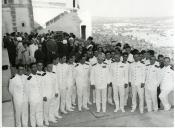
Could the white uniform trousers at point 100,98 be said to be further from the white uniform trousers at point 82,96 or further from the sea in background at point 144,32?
the sea in background at point 144,32

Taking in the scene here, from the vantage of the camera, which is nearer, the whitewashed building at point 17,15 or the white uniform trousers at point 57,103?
the white uniform trousers at point 57,103

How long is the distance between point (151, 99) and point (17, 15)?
2327cm

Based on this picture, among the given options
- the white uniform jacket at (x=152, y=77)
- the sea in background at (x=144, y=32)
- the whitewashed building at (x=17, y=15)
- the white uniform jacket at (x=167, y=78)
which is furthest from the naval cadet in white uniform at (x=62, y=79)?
the whitewashed building at (x=17, y=15)

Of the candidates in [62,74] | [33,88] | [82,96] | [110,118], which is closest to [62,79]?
[62,74]

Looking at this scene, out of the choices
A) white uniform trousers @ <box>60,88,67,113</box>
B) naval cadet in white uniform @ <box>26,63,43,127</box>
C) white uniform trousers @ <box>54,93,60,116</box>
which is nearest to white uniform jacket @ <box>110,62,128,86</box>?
white uniform trousers @ <box>60,88,67,113</box>

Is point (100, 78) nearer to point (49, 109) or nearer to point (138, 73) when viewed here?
point (138, 73)

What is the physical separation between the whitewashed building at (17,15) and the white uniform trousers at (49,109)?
70.9ft

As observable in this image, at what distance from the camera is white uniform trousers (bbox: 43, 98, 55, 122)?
306 inches

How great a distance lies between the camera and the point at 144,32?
13680 millimetres

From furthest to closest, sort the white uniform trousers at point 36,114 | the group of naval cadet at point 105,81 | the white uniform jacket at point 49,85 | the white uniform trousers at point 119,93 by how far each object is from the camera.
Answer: the white uniform trousers at point 119,93
the group of naval cadet at point 105,81
the white uniform jacket at point 49,85
the white uniform trousers at point 36,114

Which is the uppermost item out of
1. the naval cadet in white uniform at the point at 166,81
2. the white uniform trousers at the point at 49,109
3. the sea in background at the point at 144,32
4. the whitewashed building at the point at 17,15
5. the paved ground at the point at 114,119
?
the whitewashed building at the point at 17,15

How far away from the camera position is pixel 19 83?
7.11 metres

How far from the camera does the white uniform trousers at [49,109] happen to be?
7.78m

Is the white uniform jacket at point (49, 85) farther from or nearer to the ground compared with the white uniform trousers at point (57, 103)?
farther from the ground
